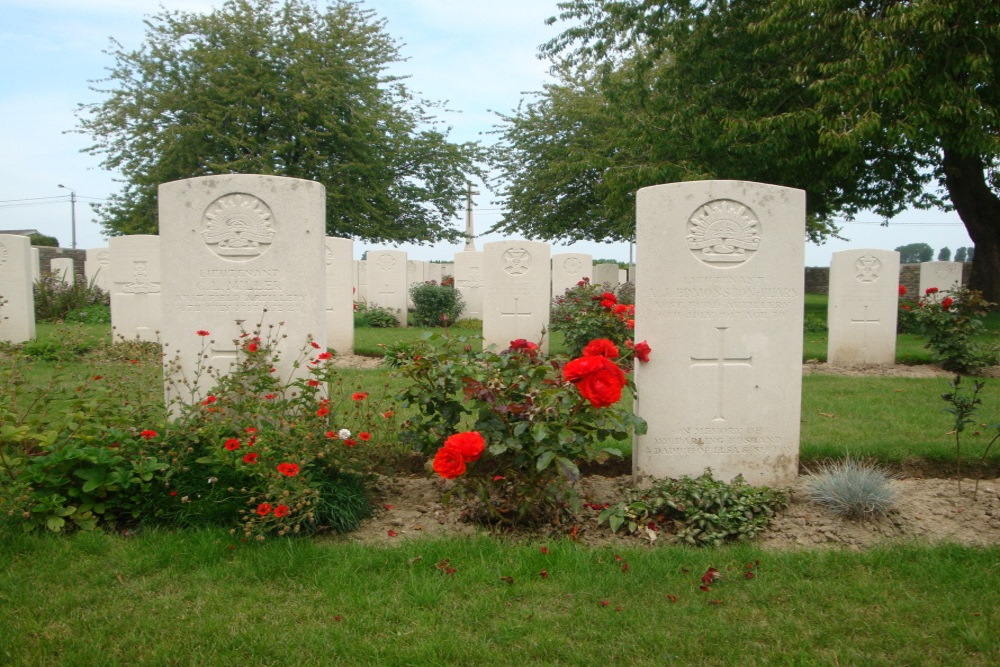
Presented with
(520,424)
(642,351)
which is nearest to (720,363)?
(642,351)

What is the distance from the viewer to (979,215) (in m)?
15.0

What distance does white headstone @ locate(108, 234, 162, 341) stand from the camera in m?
10.6

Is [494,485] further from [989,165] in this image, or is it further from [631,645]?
[989,165]

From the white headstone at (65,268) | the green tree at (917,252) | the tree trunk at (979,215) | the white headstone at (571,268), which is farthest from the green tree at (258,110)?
the green tree at (917,252)

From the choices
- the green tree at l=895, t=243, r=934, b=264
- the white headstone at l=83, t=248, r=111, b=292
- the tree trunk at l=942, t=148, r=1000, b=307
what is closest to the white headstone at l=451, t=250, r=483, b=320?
the white headstone at l=83, t=248, r=111, b=292

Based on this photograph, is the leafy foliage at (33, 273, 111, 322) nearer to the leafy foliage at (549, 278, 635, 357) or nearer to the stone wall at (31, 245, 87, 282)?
the stone wall at (31, 245, 87, 282)

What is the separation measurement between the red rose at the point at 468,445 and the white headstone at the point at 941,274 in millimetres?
17349

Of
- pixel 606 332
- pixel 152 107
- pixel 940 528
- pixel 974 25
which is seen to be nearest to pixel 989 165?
pixel 974 25

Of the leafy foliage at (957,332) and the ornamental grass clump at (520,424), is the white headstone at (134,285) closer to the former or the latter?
the ornamental grass clump at (520,424)

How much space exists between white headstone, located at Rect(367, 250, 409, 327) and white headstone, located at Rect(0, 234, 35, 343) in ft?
22.1

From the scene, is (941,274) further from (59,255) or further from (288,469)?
(59,255)

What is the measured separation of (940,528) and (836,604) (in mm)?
1264

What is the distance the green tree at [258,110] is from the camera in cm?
2008

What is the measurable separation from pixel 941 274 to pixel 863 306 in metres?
9.68
